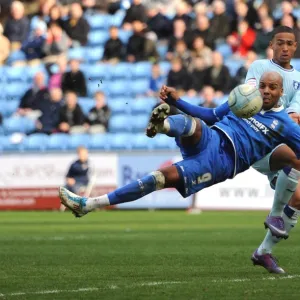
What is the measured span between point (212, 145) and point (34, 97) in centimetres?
1705

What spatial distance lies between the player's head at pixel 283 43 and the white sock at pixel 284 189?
4.45 feet

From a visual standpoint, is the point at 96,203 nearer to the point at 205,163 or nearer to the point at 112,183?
the point at 205,163

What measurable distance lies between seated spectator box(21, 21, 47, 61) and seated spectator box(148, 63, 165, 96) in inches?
173

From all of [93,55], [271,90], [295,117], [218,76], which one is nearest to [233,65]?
[218,76]

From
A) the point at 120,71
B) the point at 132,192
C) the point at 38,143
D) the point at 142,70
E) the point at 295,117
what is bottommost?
the point at 38,143

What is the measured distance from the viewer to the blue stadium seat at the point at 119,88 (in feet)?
84.7

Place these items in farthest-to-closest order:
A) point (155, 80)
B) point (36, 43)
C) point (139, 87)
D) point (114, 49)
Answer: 1. point (36, 43)
2. point (114, 49)
3. point (139, 87)
4. point (155, 80)

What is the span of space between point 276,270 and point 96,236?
5.96m

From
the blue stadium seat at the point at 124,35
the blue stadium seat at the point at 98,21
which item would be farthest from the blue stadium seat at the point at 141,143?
the blue stadium seat at the point at 98,21

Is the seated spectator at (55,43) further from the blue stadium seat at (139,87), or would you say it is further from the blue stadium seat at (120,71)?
the blue stadium seat at (139,87)

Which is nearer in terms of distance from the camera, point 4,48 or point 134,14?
point 134,14

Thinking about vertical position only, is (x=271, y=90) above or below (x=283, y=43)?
below

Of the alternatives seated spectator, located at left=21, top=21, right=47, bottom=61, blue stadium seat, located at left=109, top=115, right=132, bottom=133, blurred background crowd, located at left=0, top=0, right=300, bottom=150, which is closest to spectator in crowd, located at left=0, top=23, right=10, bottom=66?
blurred background crowd, located at left=0, top=0, right=300, bottom=150

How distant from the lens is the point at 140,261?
409 inches
